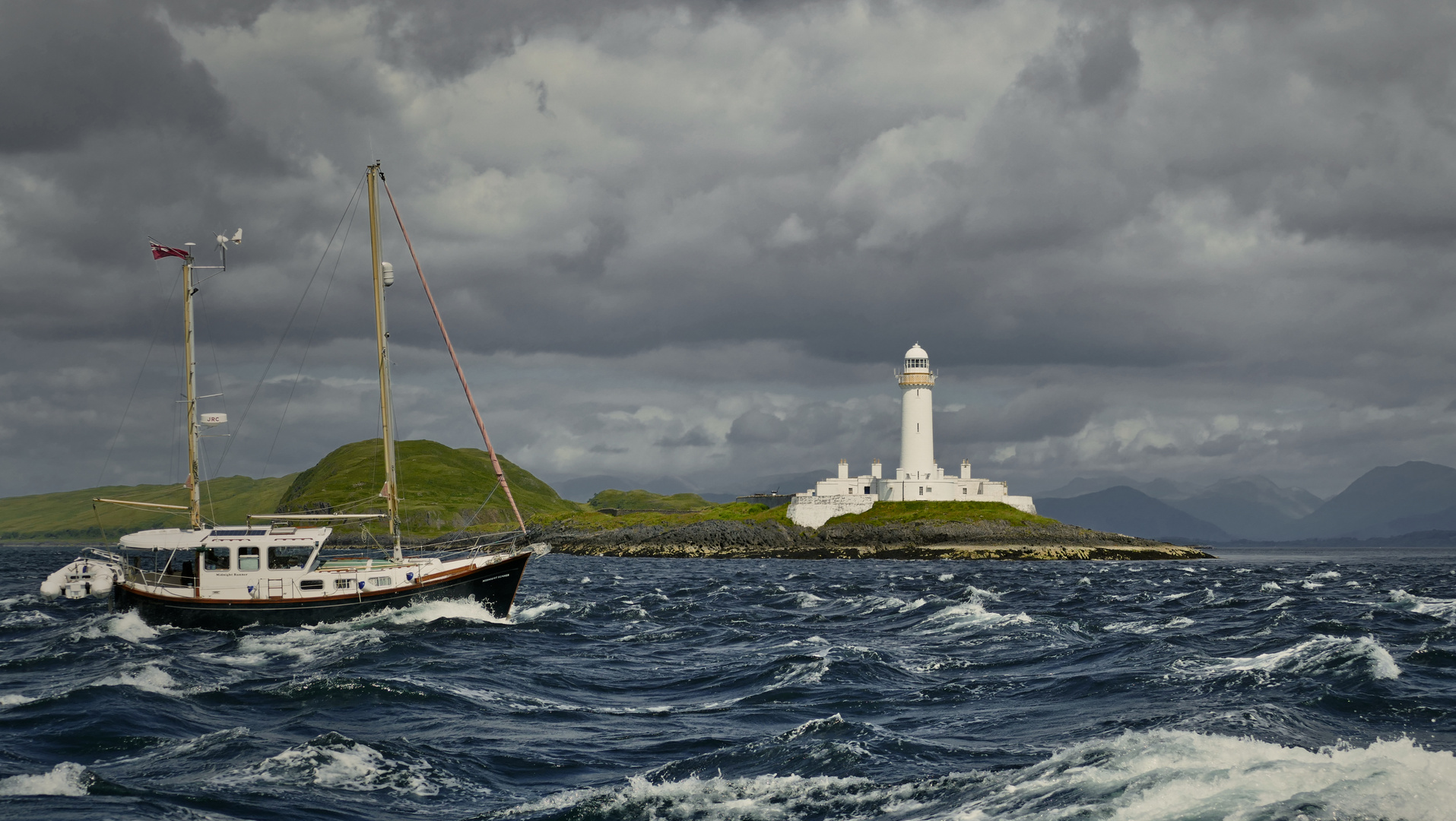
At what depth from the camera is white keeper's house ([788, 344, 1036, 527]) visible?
158125mm

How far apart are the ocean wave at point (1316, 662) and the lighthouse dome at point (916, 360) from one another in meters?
127

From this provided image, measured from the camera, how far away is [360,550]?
5144cm

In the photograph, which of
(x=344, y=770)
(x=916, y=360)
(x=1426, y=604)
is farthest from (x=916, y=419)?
(x=344, y=770)

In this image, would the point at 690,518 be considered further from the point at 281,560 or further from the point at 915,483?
the point at 281,560

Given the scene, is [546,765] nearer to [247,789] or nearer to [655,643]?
[247,789]

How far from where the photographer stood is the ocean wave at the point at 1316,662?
28734 millimetres

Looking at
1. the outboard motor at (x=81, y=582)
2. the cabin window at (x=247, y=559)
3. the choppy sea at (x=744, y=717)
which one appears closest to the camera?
the choppy sea at (x=744, y=717)

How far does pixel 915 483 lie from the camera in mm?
158125

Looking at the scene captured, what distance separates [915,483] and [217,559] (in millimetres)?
122540

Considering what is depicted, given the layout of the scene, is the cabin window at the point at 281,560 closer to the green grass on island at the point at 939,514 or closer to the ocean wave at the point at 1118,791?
the ocean wave at the point at 1118,791

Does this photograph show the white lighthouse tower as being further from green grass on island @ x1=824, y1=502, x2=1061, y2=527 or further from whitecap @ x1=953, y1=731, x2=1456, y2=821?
whitecap @ x1=953, y1=731, x2=1456, y2=821

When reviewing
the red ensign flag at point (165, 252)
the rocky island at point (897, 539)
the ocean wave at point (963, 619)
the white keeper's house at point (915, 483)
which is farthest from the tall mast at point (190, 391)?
the white keeper's house at point (915, 483)

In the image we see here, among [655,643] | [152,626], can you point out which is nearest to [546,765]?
[655,643]

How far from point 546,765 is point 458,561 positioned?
1099 inches
